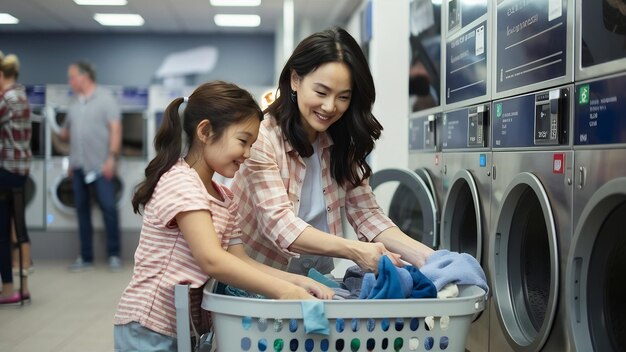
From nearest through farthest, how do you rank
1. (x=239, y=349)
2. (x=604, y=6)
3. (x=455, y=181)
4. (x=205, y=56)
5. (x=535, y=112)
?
(x=239, y=349) → (x=604, y=6) → (x=535, y=112) → (x=455, y=181) → (x=205, y=56)

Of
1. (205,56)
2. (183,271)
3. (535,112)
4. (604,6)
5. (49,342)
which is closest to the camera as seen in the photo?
(183,271)

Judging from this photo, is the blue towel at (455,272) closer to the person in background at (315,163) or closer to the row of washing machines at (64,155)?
the person in background at (315,163)

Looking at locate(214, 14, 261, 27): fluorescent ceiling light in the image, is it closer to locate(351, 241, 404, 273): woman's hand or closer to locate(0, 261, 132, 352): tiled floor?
locate(0, 261, 132, 352): tiled floor

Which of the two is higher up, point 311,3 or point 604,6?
point 311,3

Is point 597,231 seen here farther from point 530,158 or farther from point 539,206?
point 539,206

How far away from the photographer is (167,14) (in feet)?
25.6

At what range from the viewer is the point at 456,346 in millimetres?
1236

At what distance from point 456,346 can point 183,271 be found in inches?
20.9

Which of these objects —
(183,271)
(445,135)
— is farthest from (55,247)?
(183,271)

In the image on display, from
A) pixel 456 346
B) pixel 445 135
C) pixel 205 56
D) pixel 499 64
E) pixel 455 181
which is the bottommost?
pixel 456 346

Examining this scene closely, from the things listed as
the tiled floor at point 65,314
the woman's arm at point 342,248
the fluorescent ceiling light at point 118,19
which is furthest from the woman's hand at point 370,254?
the fluorescent ceiling light at point 118,19

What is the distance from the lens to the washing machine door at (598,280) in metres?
1.79

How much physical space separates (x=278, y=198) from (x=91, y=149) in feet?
15.0

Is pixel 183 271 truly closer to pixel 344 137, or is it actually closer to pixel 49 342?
pixel 344 137
